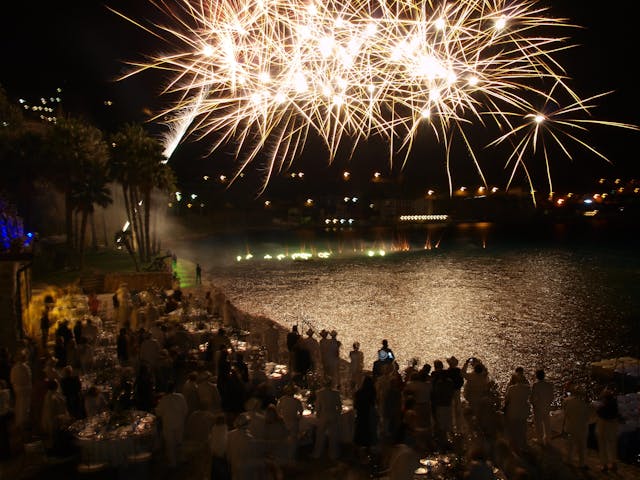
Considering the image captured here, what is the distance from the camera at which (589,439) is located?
406 inches

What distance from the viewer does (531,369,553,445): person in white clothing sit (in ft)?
32.0

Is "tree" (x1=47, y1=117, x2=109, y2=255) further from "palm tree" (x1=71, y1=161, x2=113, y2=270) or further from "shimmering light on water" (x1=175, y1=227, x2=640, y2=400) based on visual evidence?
"shimmering light on water" (x1=175, y1=227, x2=640, y2=400)

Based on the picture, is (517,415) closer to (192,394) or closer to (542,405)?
(542,405)

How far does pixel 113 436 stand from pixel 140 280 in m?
22.1

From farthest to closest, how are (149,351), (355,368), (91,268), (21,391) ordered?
(91,268) < (149,351) < (355,368) < (21,391)

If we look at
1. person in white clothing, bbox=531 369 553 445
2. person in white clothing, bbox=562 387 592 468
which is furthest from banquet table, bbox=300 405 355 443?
person in white clothing, bbox=562 387 592 468

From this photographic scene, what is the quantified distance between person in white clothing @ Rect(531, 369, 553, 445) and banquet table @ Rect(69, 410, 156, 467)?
6656 mm

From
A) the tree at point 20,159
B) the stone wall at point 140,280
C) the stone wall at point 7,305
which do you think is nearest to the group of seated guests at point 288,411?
the stone wall at point 7,305

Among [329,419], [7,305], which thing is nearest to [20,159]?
[7,305]

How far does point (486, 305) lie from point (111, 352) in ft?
63.2

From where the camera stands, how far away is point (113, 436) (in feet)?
28.4

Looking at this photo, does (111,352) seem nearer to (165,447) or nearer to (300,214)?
(165,447)

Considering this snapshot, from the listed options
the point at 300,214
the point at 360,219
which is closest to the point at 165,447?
the point at 300,214

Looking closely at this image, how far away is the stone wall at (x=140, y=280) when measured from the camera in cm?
2927
